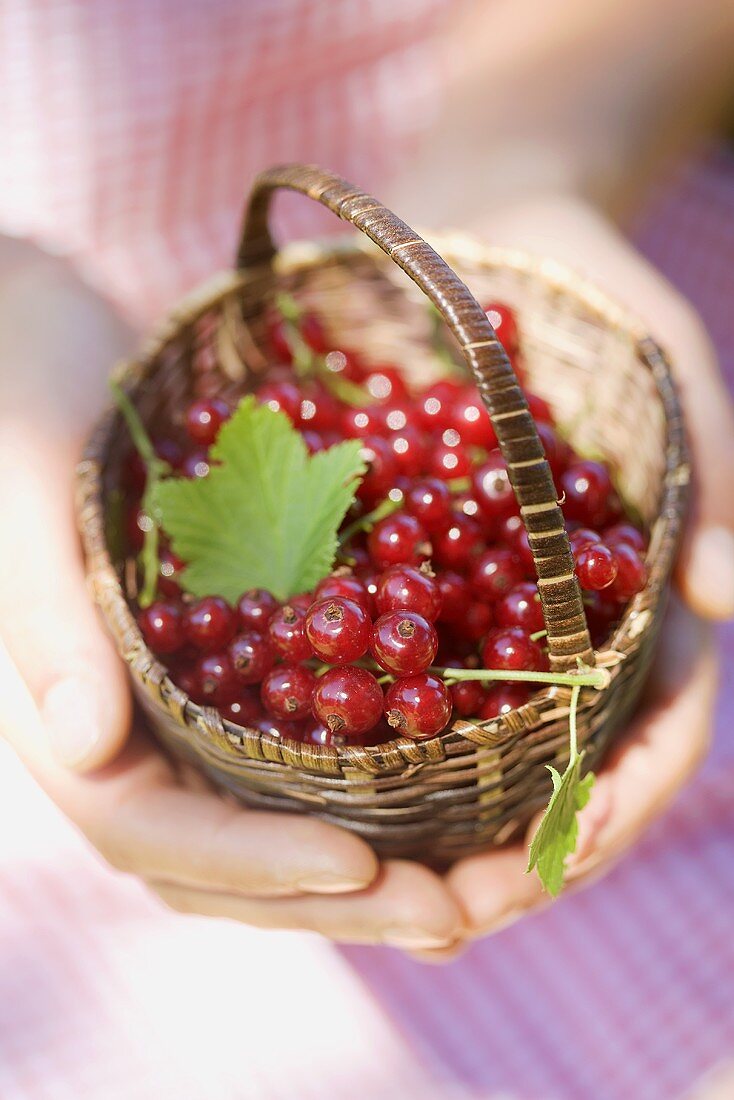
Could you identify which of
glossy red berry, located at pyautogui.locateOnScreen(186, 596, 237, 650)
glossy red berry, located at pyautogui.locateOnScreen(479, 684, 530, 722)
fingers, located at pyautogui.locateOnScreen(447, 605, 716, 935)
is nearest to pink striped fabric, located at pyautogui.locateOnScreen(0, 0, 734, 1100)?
fingers, located at pyautogui.locateOnScreen(447, 605, 716, 935)

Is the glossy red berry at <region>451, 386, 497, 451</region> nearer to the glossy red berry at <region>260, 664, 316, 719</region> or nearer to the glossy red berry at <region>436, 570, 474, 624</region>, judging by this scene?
the glossy red berry at <region>436, 570, 474, 624</region>

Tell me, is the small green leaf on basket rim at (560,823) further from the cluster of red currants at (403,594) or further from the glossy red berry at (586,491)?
the glossy red berry at (586,491)

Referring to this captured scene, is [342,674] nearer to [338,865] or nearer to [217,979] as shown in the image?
[338,865]

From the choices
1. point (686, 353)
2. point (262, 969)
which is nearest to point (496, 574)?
point (686, 353)

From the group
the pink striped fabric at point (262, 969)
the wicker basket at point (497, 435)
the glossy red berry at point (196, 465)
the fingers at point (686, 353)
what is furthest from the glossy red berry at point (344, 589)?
the pink striped fabric at point (262, 969)

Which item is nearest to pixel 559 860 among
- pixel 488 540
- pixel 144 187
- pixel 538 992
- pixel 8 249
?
pixel 488 540

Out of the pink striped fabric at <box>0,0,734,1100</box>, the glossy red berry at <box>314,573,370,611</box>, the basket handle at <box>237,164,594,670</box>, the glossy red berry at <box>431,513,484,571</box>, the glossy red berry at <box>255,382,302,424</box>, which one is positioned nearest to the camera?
the basket handle at <box>237,164,594,670</box>

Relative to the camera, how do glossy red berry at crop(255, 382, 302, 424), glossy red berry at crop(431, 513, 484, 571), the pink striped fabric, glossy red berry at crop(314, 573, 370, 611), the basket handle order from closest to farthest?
1. the basket handle
2. glossy red berry at crop(314, 573, 370, 611)
3. glossy red berry at crop(431, 513, 484, 571)
4. glossy red berry at crop(255, 382, 302, 424)
5. the pink striped fabric
